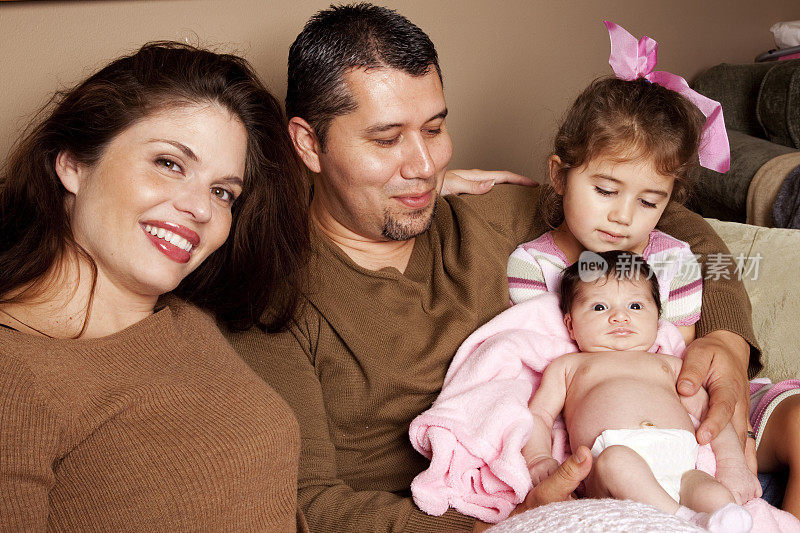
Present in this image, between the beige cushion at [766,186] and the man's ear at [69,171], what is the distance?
2143 millimetres

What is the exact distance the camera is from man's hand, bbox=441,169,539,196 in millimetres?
2080

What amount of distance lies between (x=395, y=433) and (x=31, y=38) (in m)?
1.17

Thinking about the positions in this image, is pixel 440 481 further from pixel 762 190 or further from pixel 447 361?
pixel 762 190

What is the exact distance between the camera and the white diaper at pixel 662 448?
1502 mm

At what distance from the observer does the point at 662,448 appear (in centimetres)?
152

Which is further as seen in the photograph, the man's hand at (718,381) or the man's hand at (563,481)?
the man's hand at (718,381)

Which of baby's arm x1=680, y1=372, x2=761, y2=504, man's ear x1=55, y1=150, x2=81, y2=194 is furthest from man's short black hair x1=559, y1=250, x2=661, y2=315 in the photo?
man's ear x1=55, y1=150, x2=81, y2=194

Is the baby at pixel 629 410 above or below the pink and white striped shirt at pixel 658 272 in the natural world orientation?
below

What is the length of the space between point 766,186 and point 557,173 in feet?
3.20

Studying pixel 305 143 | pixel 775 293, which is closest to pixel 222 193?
pixel 305 143

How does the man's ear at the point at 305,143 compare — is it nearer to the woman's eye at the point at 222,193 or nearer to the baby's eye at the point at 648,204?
the woman's eye at the point at 222,193

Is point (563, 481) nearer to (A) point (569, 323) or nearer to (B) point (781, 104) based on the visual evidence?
(A) point (569, 323)

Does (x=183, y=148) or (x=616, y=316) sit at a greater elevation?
(x=183, y=148)

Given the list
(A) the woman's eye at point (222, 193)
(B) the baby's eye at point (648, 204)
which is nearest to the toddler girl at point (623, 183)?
(B) the baby's eye at point (648, 204)
